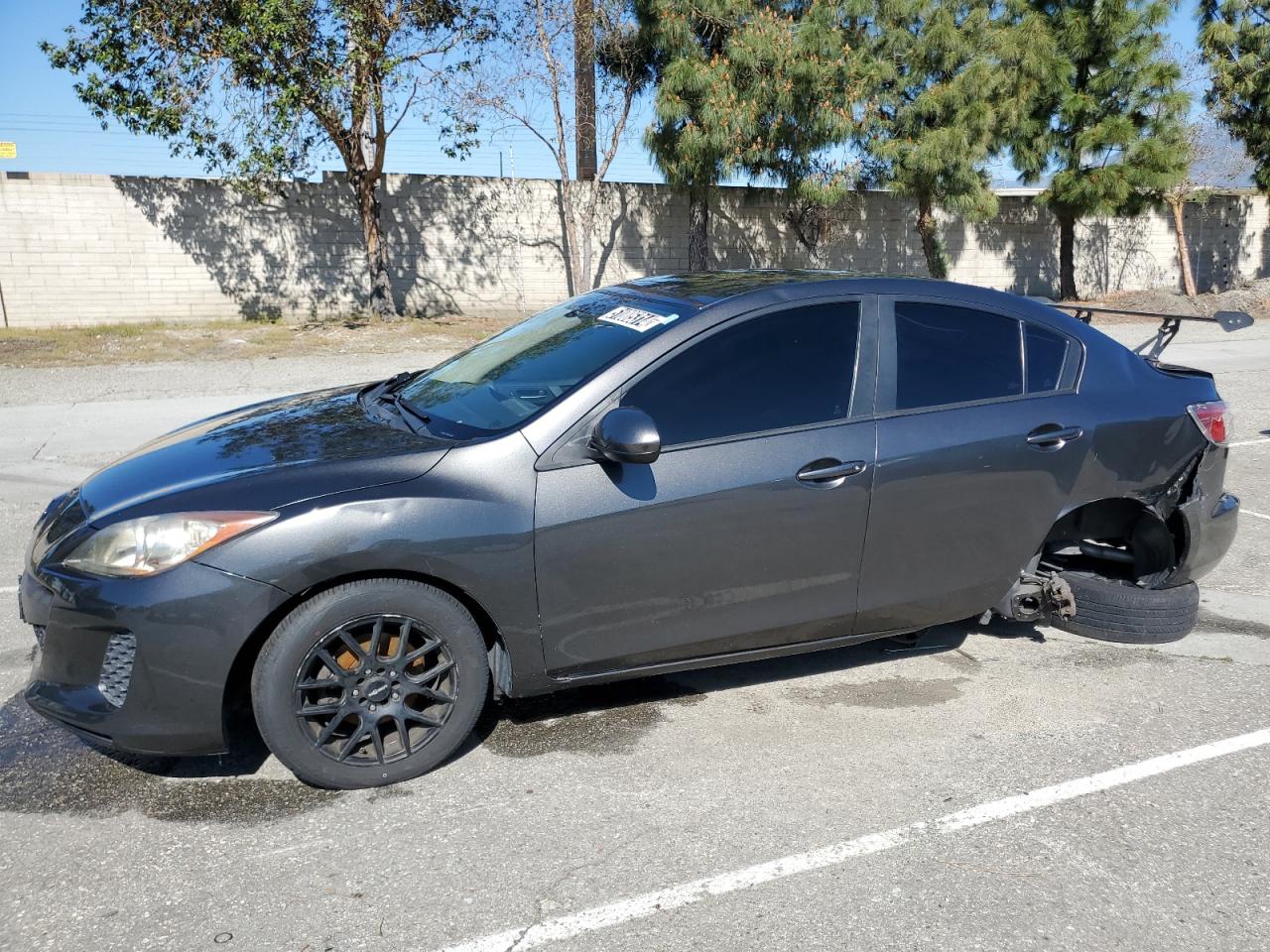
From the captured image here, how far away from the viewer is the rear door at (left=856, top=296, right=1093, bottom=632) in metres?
4.11

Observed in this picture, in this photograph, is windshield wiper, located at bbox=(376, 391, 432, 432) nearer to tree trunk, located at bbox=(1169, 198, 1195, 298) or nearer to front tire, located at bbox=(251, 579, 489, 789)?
front tire, located at bbox=(251, 579, 489, 789)

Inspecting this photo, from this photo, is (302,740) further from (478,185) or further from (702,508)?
(478,185)

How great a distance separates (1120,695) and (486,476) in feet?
9.18

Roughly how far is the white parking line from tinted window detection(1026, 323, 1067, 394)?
151cm

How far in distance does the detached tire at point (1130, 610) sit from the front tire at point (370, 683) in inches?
110

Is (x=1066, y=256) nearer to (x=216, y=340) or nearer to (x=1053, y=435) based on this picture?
(x=216, y=340)

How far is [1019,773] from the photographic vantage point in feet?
12.5

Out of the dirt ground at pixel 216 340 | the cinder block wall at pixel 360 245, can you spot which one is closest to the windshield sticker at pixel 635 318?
the dirt ground at pixel 216 340

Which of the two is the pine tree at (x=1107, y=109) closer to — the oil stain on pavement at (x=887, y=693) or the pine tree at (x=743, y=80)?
the pine tree at (x=743, y=80)

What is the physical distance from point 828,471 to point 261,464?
1.99m

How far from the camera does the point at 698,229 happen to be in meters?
22.1

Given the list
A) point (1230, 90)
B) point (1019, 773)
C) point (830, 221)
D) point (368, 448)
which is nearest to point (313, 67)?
point (830, 221)

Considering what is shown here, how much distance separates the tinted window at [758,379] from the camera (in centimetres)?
386

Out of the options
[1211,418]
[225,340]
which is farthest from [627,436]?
[225,340]
